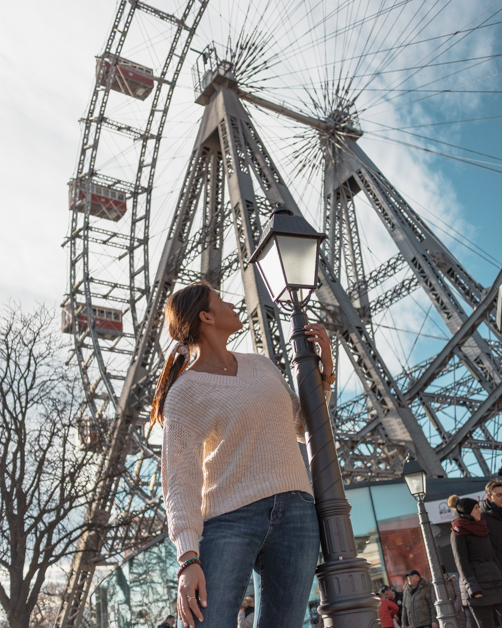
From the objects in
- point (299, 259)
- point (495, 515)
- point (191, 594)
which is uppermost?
point (299, 259)

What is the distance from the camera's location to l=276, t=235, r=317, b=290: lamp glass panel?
3449 millimetres

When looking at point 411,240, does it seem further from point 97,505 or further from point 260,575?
point 260,575

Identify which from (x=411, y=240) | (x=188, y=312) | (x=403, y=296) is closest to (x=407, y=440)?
(x=411, y=240)

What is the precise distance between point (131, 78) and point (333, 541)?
2535cm

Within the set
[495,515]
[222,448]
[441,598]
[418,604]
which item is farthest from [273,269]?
[418,604]

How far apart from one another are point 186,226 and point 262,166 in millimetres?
3899

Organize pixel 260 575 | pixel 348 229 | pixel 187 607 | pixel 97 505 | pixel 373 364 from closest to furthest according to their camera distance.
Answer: pixel 187 607, pixel 260 575, pixel 373 364, pixel 97 505, pixel 348 229

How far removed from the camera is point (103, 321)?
85.6 ft

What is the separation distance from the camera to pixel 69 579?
58.1 feet

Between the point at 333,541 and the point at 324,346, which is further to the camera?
the point at 324,346

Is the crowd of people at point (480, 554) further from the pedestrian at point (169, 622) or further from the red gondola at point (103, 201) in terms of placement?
the red gondola at point (103, 201)

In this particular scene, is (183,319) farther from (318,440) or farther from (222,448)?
(318,440)

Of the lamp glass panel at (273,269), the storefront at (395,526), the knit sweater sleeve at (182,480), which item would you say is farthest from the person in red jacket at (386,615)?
the knit sweater sleeve at (182,480)

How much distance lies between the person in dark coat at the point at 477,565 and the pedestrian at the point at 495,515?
5.4 inches
